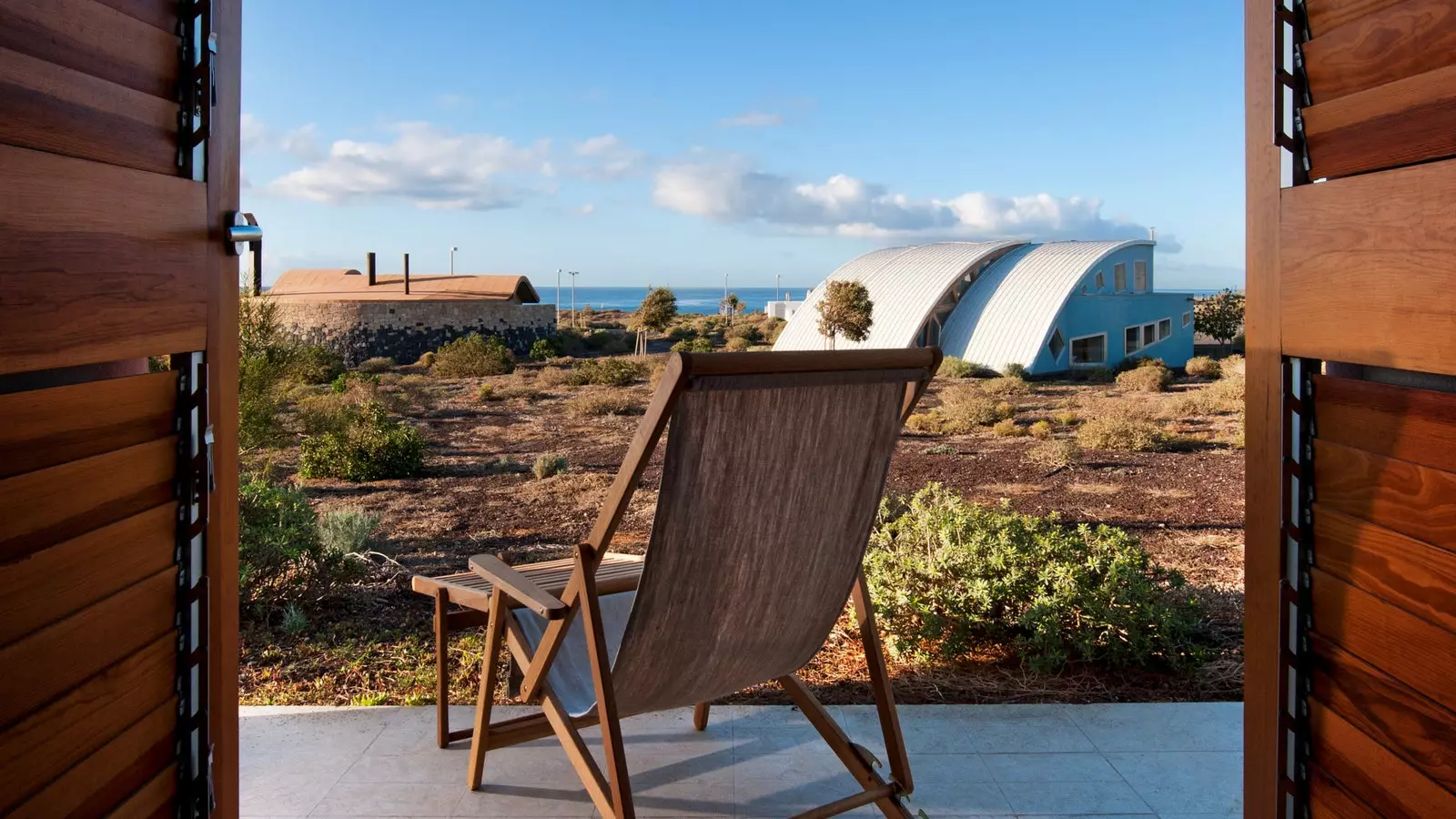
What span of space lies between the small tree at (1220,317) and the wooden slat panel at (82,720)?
29184 millimetres

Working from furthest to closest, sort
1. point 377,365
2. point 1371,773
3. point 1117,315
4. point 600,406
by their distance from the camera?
point 377,365, point 1117,315, point 600,406, point 1371,773

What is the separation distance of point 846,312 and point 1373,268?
2208 cm

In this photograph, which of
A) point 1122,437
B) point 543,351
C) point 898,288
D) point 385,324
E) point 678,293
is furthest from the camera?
point 678,293

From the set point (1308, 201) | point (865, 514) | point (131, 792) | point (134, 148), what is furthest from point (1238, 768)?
point (134, 148)

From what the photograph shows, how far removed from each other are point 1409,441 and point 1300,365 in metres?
0.27

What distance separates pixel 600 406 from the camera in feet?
46.4

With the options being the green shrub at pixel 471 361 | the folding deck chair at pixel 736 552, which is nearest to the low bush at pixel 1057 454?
the folding deck chair at pixel 736 552

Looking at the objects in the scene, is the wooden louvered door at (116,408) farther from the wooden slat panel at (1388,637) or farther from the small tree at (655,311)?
the small tree at (655,311)

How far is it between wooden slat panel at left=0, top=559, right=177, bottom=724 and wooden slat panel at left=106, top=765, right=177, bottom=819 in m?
0.20

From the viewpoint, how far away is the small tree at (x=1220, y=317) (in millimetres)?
27672

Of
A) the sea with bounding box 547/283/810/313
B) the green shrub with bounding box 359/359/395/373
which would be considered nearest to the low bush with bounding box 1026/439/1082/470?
the green shrub with bounding box 359/359/395/373

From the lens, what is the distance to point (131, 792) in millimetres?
1403

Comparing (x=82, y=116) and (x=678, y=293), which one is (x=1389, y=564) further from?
(x=678, y=293)

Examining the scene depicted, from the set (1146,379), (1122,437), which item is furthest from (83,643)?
(1146,379)
